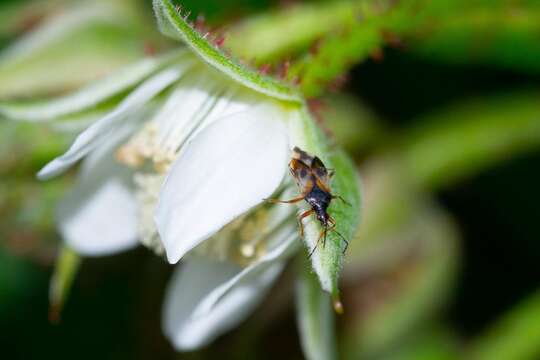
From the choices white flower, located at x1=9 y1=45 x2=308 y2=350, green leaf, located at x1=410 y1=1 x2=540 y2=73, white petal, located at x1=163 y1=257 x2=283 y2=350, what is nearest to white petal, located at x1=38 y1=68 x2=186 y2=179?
white flower, located at x1=9 y1=45 x2=308 y2=350

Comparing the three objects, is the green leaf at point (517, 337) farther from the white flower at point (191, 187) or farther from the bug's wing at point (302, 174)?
the bug's wing at point (302, 174)

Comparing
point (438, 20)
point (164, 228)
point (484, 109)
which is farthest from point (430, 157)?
point (164, 228)

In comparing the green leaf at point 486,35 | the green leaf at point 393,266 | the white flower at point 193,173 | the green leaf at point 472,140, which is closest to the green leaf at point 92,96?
the white flower at point 193,173

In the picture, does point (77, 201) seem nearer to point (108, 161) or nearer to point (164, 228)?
point (108, 161)

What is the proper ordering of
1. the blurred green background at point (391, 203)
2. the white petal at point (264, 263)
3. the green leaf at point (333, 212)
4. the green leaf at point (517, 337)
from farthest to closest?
the green leaf at point (517, 337) < the blurred green background at point (391, 203) < the white petal at point (264, 263) < the green leaf at point (333, 212)

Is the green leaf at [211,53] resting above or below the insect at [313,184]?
above

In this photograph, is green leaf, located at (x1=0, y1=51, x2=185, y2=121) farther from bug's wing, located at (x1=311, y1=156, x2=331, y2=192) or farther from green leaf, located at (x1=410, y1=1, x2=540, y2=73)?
green leaf, located at (x1=410, y1=1, x2=540, y2=73)
